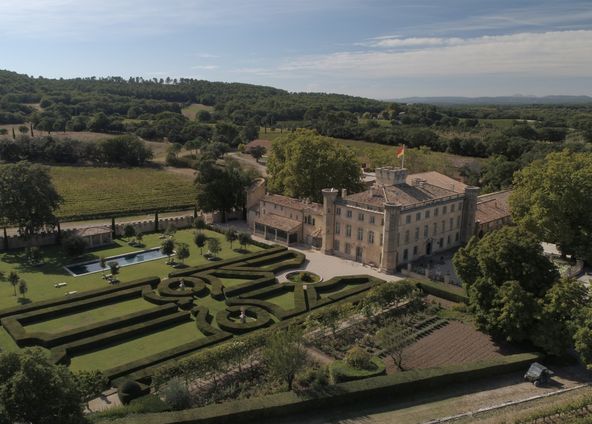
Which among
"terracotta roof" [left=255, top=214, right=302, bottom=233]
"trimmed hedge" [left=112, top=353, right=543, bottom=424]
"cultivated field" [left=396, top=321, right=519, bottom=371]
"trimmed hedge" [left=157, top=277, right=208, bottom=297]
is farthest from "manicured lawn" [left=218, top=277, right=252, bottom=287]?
"trimmed hedge" [left=112, top=353, right=543, bottom=424]

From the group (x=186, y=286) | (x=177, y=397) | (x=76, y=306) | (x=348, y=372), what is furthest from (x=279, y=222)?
(x=177, y=397)

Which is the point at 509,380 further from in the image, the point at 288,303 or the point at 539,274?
the point at 288,303

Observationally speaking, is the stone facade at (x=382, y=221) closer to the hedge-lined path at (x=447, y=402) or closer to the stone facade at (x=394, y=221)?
the stone facade at (x=394, y=221)

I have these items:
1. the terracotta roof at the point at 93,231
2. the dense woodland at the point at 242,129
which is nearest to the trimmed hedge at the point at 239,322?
the terracotta roof at the point at 93,231

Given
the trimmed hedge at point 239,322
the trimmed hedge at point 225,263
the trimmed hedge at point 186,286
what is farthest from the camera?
the trimmed hedge at point 225,263

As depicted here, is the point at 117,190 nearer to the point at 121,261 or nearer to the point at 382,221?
the point at 121,261

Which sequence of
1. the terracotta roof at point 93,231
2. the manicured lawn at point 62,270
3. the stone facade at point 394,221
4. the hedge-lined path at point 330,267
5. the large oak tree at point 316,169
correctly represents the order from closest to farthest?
1. the manicured lawn at point 62,270
2. the hedge-lined path at point 330,267
3. the stone facade at point 394,221
4. the terracotta roof at point 93,231
5. the large oak tree at point 316,169

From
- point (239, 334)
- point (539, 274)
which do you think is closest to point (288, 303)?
point (239, 334)
